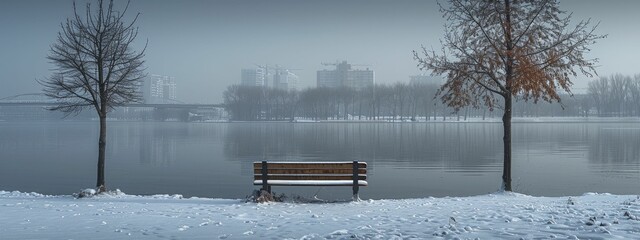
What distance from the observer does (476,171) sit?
27188mm

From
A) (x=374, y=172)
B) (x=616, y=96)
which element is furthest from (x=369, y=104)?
(x=374, y=172)

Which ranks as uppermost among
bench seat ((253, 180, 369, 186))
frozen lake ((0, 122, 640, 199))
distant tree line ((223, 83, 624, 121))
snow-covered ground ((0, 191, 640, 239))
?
distant tree line ((223, 83, 624, 121))

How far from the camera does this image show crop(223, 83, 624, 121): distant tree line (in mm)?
161875

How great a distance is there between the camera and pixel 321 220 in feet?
34.9

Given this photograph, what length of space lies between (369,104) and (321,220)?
526ft

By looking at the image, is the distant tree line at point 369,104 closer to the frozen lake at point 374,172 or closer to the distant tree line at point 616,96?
the distant tree line at point 616,96

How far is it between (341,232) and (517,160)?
26270 mm

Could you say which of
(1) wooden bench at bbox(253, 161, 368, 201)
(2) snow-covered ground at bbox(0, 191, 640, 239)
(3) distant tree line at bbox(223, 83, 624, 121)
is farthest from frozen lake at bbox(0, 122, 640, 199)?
(3) distant tree line at bbox(223, 83, 624, 121)

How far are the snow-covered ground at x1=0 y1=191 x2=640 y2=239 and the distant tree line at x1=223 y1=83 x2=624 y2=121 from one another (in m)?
147

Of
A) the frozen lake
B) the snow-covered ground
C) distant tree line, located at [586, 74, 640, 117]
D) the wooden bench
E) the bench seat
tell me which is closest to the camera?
the snow-covered ground

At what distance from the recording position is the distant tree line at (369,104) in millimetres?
161875

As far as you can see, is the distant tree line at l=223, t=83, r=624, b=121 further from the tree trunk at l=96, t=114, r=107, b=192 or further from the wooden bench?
the wooden bench

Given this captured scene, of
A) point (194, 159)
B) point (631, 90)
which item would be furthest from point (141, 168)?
point (631, 90)

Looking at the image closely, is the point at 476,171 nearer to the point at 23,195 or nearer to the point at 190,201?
the point at 190,201
